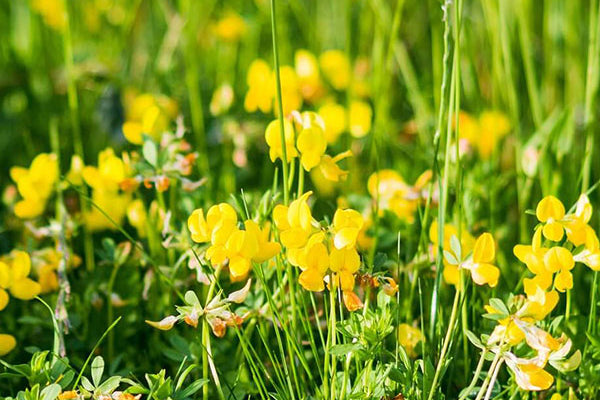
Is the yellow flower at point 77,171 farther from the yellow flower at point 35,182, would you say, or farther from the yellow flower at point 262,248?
the yellow flower at point 262,248

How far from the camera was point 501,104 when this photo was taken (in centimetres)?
231

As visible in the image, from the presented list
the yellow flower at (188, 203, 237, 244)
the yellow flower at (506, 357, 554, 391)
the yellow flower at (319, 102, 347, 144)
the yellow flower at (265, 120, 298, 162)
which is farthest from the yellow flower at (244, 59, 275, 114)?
the yellow flower at (506, 357, 554, 391)

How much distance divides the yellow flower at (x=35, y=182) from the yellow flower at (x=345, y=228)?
0.72 m

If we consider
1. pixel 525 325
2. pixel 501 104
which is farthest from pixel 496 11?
pixel 525 325

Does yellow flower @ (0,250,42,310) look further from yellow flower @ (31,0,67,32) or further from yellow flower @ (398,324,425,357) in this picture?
yellow flower @ (31,0,67,32)

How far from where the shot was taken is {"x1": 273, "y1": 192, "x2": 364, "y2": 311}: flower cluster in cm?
103

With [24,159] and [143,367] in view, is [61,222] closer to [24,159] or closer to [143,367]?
[143,367]

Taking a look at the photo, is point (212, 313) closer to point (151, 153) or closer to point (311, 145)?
point (311, 145)

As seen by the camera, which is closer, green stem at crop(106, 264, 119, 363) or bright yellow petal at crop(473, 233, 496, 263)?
bright yellow petal at crop(473, 233, 496, 263)

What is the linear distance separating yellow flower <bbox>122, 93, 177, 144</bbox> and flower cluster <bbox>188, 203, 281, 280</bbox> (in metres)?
0.45

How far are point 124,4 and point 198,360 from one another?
1.76 meters

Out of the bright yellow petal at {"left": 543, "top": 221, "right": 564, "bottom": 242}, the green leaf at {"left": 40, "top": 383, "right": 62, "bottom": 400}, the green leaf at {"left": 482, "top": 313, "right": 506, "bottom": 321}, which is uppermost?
the bright yellow petal at {"left": 543, "top": 221, "right": 564, "bottom": 242}

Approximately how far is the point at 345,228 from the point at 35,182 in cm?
78

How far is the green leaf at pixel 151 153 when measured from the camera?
4.62 ft
